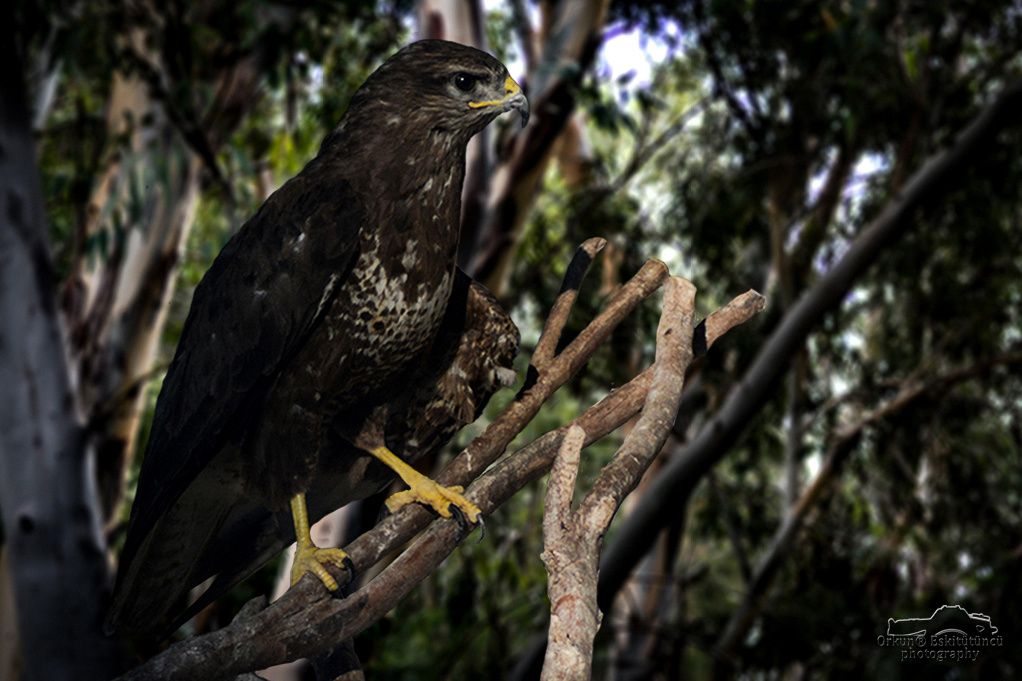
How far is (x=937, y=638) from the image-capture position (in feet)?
6.53

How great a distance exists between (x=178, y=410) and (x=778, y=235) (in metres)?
4.13

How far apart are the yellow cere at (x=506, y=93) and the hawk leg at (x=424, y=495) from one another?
1.26 ft

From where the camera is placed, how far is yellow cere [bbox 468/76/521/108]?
1013mm

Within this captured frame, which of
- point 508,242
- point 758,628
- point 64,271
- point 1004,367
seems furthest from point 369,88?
point 1004,367

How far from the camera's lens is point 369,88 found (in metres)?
1.03

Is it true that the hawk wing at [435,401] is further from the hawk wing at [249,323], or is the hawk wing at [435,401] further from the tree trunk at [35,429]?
the tree trunk at [35,429]

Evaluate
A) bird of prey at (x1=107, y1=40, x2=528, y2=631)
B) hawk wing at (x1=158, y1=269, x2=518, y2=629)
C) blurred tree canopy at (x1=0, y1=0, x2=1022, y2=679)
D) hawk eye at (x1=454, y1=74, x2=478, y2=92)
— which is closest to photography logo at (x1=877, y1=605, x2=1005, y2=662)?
blurred tree canopy at (x1=0, y1=0, x2=1022, y2=679)

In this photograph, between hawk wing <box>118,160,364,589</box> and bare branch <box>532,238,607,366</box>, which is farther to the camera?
bare branch <box>532,238,607,366</box>

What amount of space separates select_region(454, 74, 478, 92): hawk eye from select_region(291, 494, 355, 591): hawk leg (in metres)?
0.46

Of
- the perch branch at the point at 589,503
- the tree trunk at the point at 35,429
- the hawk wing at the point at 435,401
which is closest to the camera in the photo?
the perch branch at the point at 589,503

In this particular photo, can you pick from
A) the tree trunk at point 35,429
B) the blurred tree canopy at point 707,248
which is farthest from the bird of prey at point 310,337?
the blurred tree canopy at point 707,248

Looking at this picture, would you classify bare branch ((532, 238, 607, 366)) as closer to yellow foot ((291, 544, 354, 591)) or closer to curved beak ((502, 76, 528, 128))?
curved beak ((502, 76, 528, 128))

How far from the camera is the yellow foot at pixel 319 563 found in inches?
38.4

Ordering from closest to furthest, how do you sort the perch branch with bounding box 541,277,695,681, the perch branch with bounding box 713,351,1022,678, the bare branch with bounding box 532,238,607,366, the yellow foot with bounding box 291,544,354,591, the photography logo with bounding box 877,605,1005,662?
the perch branch with bounding box 541,277,695,681
the yellow foot with bounding box 291,544,354,591
the bare branch with bounding box 532,238,607,366
the photography logo with bounding box 877,605,1005,662
the perch branch with bounding box 713,351,1022,678
